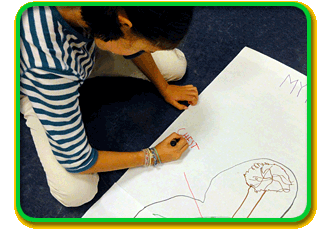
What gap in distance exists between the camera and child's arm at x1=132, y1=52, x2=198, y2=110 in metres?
0.75

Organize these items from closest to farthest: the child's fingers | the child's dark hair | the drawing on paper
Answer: the child's dark hair < the drawing on paper < the child's fingers

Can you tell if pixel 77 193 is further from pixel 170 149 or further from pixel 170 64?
pixel 170 64

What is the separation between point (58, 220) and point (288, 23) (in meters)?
0.86

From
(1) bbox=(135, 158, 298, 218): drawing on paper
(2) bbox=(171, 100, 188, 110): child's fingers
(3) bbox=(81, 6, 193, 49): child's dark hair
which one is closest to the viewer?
(3) bbox=(81, 6, 193, 49): child's dark hair

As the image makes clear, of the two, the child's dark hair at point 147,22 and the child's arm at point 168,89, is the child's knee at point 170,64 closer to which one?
the child's arm at point 168,89

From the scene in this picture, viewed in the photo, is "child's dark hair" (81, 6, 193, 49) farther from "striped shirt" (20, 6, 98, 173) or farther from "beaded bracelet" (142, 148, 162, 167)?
"beaded bracelet" (142, 148, 162, 167)

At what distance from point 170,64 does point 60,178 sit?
408 mm

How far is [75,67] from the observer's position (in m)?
0.55

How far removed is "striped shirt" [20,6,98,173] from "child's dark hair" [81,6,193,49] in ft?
0.24

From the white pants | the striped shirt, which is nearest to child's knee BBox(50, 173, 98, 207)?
the white pants

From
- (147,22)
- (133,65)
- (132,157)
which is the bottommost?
(132,157)

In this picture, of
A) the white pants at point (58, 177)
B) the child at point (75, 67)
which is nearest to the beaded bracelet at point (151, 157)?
the child at point (75, 67)

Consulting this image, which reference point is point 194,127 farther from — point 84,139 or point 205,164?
point 84,139

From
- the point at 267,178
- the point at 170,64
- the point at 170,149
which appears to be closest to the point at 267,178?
the point at 267,178
